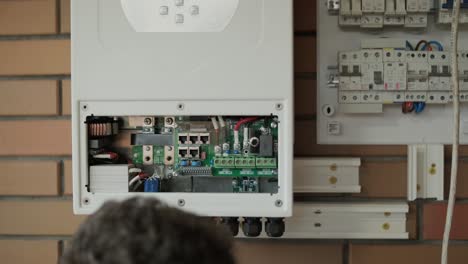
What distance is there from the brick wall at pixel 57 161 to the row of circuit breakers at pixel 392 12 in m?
0.10

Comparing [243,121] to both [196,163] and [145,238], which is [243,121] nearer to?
[196,163]

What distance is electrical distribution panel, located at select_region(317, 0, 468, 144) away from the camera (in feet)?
4.15

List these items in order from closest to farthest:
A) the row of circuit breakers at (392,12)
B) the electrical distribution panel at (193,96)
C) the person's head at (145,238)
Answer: the person's head at (145,238), the electrical distribution panel at (193,96), the row of circuit breakers at (392,12)

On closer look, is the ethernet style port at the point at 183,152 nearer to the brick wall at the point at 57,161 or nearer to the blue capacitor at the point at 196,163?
the blue capacitor at the point at 196,163

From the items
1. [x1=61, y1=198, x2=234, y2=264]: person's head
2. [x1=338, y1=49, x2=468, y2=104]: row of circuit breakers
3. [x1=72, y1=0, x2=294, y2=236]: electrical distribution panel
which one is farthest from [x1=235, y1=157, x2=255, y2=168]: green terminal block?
[x1=61, y1=198, x2=234, y2=264]: person's head

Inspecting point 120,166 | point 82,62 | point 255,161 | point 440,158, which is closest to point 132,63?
point 82,62

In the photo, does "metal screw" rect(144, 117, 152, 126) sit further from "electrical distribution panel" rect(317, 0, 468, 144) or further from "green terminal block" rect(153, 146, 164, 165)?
"electrical distribution panel" rect(317, 0, 468, 144)

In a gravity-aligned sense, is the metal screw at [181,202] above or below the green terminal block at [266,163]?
below

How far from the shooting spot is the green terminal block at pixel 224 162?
111 centimetres

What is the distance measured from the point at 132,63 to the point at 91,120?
0.17 meters

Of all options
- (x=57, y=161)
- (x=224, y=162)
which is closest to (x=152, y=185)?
(x=224, y=162)

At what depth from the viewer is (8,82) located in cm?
140

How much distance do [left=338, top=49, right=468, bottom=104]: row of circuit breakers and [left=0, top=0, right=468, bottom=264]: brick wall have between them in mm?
113

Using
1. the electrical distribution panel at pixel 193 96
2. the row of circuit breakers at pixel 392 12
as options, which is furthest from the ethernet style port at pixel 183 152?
the row of circuit breakers at pixel 392 12
